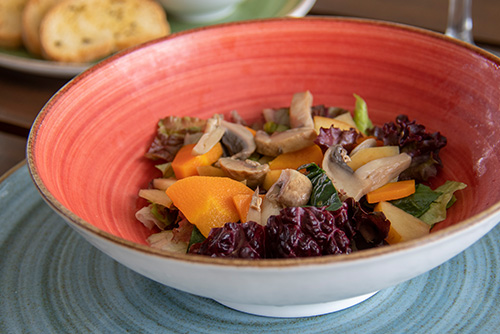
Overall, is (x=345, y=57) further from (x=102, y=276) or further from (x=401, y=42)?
(x=102, y=276)

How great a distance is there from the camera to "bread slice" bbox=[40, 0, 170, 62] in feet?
9.12

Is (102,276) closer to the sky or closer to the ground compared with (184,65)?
closer to the ground

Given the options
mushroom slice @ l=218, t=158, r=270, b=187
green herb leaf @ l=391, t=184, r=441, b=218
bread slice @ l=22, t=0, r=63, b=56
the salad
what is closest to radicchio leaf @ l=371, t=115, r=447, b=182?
the salad

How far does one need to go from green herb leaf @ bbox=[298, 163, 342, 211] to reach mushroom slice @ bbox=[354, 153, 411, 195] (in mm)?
146

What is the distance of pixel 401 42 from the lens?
182 cm

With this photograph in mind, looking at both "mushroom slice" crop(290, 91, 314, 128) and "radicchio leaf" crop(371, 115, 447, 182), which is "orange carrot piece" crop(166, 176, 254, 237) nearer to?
"mushroom slice" crop(290, 91, 314, 128)

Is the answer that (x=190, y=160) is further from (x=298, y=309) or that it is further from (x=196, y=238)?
(x=298, y=309)

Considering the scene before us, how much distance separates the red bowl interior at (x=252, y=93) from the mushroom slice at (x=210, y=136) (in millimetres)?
212

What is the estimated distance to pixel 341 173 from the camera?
151 cm

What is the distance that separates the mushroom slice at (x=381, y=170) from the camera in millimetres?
1506

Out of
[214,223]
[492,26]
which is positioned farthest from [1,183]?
[492,26]

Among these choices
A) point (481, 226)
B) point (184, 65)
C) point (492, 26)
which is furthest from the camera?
point (492, 26)

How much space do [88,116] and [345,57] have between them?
3.17 ft

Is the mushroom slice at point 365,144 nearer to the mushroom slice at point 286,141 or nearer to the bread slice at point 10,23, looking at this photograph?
the mushroom slice at point 286,141
